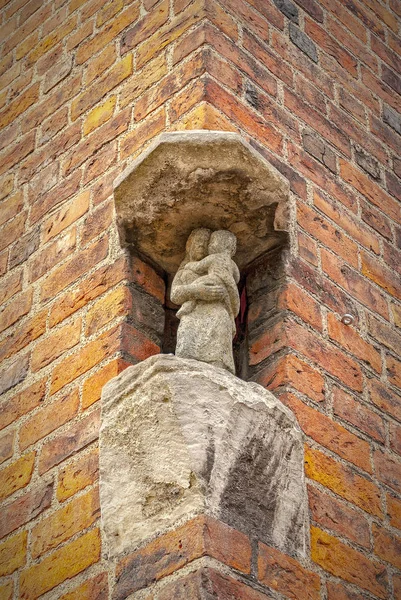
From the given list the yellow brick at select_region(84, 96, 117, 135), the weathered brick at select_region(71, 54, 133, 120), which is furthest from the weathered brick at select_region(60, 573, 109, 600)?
the weathered brick at select_region(71, 54, 133, 120)

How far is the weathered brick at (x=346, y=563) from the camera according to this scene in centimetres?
262

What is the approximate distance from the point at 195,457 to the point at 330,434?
0.57 metres

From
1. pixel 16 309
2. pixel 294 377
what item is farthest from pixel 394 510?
pixel 16 309

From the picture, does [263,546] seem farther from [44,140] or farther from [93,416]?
[44,140]

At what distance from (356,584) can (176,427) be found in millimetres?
640

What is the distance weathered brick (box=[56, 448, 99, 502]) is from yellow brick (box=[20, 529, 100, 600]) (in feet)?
0.47

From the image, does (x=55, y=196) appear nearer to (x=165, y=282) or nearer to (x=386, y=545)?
(x=165, y=282)

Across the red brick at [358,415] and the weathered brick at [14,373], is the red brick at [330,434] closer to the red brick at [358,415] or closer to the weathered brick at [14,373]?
the red brick at [358,415]

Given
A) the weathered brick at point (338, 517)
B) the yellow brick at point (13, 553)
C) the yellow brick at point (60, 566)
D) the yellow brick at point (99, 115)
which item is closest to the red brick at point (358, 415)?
the weathered brick at point (338, 517)

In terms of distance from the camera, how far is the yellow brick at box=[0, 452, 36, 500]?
2.98 m

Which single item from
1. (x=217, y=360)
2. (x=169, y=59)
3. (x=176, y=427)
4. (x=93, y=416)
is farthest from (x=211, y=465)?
(x=169, y=59)

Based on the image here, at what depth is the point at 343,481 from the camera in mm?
2826

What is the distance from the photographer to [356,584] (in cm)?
268

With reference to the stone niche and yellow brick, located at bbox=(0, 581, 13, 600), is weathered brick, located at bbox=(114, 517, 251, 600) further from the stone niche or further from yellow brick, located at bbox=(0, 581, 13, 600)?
yellow brick, located at bbox=(0, 581, 13, 600)
